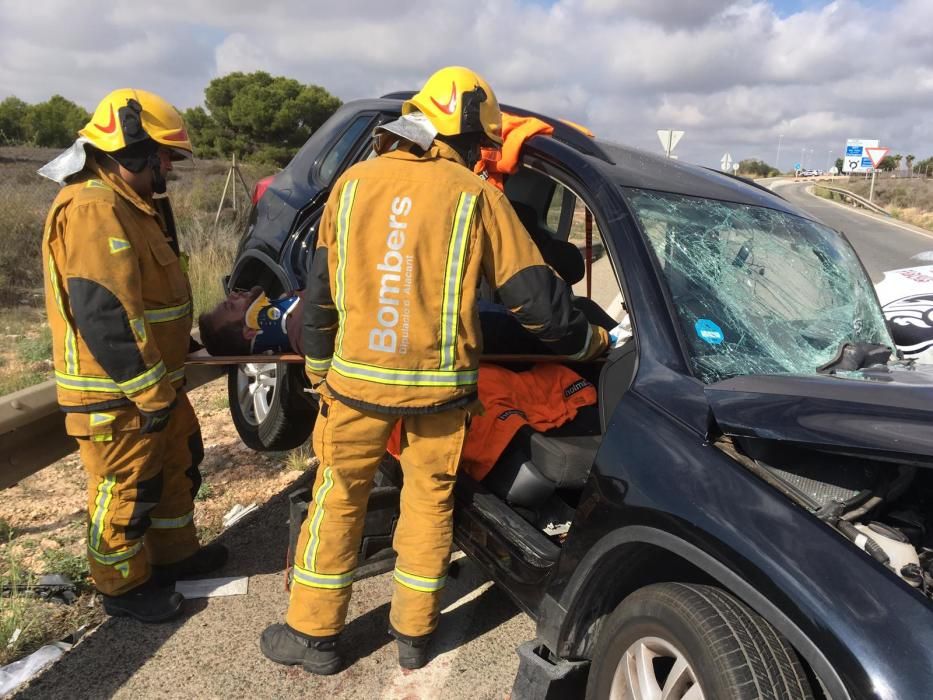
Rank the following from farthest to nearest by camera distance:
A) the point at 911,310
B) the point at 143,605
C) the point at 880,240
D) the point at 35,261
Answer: the point at 880,240, the point at 35,261, the point at 911,310, the point at 143,605

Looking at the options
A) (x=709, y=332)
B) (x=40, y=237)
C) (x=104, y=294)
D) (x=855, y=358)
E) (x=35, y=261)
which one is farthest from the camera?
(x=40, y=237)

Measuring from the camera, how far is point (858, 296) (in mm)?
2943

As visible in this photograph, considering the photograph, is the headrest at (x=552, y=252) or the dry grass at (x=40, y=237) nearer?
the headrest at (x=552, y=252)

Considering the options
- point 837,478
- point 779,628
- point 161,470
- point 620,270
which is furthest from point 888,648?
point 161,470

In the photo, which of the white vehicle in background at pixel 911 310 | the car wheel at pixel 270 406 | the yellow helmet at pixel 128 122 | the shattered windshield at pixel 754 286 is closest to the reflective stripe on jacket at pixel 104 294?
the yellow helmet at pixel 128 122

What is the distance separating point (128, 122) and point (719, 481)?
7.78 feet

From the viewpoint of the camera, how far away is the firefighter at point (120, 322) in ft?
8.51

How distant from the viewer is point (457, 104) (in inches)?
97.0

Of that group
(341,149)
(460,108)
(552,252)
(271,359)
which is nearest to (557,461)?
(460,108)

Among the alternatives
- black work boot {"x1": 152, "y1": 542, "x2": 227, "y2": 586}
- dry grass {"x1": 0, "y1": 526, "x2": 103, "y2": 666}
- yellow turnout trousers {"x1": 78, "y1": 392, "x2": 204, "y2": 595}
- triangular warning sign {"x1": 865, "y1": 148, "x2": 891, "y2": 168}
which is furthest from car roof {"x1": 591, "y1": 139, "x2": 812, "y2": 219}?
triangular warning sign {"x1": 865, "y1": 148, "x2": 891, "y2": 168}

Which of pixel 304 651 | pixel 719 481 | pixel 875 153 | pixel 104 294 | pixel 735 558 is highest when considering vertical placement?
pixel 875 153

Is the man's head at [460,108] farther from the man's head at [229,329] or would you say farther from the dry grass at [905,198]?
the dry grass at [905,198]

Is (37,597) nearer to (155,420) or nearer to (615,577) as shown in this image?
(155,420)

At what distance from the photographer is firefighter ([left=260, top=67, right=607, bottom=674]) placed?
92.6 inches
